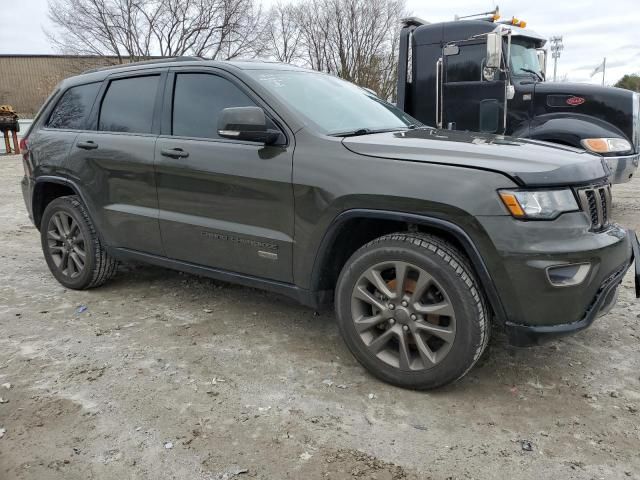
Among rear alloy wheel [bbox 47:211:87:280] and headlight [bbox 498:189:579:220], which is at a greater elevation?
headlight [bbox 498:189:579:220]

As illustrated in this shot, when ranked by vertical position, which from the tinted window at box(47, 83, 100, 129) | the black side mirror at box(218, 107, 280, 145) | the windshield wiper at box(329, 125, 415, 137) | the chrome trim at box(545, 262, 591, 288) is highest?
the tinted window at box(47, 83, 100, 129)

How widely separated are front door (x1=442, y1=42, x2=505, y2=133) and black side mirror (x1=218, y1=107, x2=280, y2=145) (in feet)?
15.0

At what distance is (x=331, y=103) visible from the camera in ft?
11.9

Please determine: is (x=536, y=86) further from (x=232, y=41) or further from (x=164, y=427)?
(x=232, y=41)

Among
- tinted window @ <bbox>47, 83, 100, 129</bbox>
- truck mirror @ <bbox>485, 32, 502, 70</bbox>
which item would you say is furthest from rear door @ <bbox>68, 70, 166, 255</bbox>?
truck mirror @ <bbox>485, 32, 502, 70</bbox>

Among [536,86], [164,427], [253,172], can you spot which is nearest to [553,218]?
[253,172]

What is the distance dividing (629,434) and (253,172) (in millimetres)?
2350

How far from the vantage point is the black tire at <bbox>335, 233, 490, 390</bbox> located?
8.77 feet

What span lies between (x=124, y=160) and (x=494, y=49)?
4527 mm

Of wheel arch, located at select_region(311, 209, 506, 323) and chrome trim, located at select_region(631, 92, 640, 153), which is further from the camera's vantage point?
chrome trim, located at select_region(631, 92, 640, 153)

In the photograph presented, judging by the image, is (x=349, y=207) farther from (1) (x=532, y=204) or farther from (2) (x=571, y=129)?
(2) (x=571, y=129)

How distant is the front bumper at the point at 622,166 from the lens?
6430 mm

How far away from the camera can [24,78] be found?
46.9 m

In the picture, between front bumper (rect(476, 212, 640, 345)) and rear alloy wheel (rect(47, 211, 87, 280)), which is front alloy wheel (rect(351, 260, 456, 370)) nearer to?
front bumper (rect(476, 212, 640, 345))
